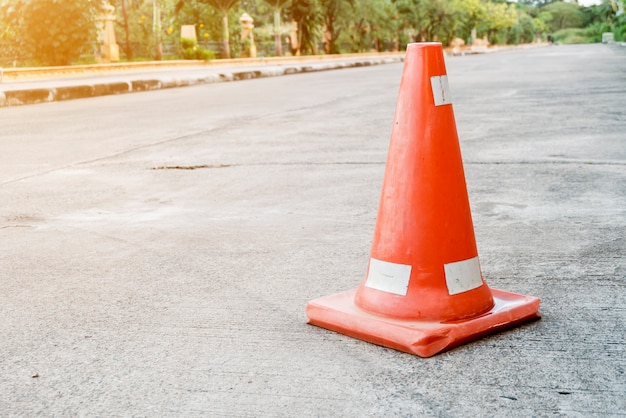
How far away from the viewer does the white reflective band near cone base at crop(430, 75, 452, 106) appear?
2586mm

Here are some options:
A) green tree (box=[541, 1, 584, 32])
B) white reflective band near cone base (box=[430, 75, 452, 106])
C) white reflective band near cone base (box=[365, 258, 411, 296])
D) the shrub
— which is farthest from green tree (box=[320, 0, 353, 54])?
green tree (box=[541, 1, 584, 32])

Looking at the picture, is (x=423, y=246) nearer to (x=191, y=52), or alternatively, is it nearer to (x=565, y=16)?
(x=191, y=52)

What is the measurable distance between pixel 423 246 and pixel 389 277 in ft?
0.45

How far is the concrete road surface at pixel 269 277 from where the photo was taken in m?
2.03

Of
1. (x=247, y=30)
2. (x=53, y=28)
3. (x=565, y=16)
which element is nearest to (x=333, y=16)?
(x=247, y=30)

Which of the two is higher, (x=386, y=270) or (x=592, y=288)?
(x=386, y=270)

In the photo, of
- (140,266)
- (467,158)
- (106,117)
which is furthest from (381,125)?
(140,266)

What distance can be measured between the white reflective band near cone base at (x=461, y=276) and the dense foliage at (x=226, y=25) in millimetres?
24512

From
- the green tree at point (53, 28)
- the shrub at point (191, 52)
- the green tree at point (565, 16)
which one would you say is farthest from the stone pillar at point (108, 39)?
the green tree at point (565, 16)

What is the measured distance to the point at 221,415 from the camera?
→ 1.92 metres

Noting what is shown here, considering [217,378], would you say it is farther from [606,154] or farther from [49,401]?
[606,154]

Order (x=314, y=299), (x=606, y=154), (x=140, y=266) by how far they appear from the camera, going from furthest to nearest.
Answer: (x=606, y=154) < (x=140, y=266) < (x=314, y=299)

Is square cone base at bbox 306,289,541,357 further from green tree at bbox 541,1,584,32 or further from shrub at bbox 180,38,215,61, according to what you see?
green tree at bbox 541,1,584,32

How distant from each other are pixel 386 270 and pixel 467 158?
3533mm
